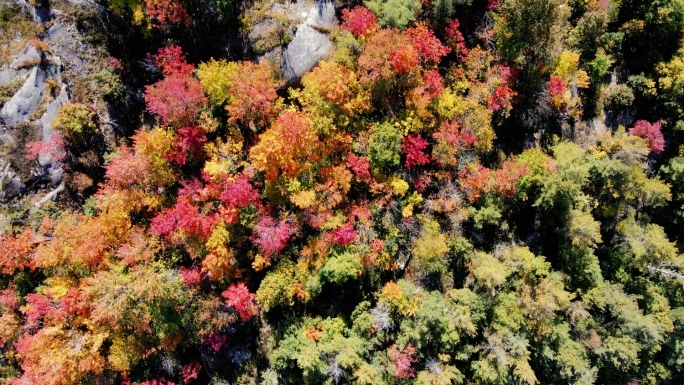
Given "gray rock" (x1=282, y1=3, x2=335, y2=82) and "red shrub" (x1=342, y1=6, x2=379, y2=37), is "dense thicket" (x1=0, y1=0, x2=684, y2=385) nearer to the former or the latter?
"red shrub" (x1=342, y1=6, x2=379, y2=37)

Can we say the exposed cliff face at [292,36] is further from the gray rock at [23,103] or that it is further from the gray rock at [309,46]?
the gray rock at [23,103]

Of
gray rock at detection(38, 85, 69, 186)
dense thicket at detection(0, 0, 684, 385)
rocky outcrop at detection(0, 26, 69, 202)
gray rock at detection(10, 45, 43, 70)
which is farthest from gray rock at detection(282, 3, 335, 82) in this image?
gray rock at detection(10, 45, 43, 70)

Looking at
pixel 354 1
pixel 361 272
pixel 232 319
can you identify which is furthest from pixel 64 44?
pixel 361 272

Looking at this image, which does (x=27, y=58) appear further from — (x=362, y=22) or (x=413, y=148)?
(x=413, y=148)

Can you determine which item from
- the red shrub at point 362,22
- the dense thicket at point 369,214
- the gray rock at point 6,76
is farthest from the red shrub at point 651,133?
the gray rock at point 6,76

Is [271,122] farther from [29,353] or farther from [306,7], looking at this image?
[29,353]

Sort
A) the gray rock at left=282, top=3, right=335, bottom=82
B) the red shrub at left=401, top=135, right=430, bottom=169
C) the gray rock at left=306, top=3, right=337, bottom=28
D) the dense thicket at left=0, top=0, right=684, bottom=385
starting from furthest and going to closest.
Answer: the gray rock at left=306, top=3, right=337, bottom=28 < the gray rock at left=282, top=3, right=335, bottom=82 < the red shrub at left=401, top=135, right=430, bottom=169 < the dense thicket at left=0, top=0, right=684, bottom=385
